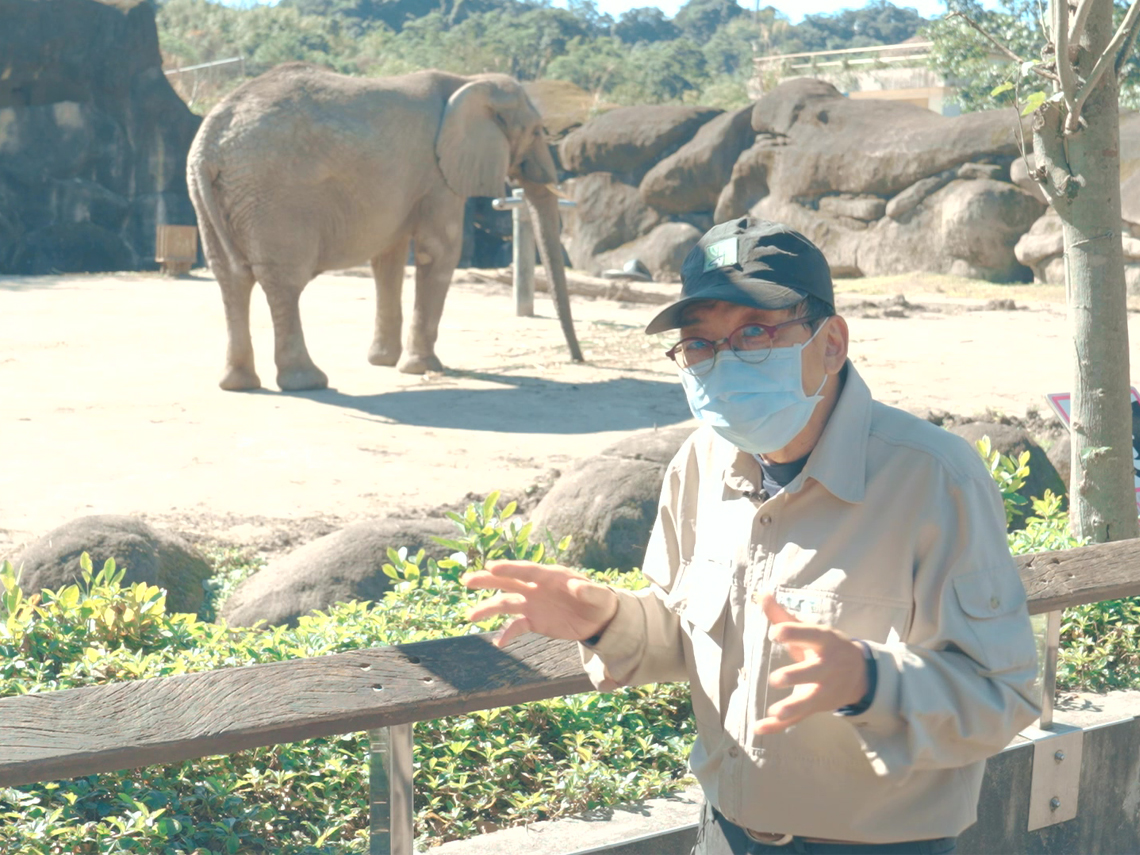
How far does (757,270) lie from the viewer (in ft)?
6.07

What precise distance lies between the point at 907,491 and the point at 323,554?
11.0 ft

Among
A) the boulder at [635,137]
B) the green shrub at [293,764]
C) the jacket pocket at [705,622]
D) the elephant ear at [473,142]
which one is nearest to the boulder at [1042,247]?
the boulder at [635,137]

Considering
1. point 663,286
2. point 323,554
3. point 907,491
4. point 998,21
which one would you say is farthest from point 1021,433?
point 663,286

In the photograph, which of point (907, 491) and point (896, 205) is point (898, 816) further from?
point (896, 205)

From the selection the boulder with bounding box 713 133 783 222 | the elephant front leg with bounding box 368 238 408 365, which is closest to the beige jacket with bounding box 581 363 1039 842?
the elephant front leg with bounding box 368 238 408 365

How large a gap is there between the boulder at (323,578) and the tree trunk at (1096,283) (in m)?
2.38

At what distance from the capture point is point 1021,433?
6438 mm

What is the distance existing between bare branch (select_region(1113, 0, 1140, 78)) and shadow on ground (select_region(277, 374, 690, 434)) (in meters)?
5.16

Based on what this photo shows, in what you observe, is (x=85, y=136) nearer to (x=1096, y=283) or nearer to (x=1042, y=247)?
(x=1042, y=247)

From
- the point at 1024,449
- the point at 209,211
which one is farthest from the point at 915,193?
the point at 1024,449

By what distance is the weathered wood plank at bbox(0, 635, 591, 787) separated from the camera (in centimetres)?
197

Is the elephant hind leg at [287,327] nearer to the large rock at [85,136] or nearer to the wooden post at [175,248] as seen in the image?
the wooden post at [175,248]

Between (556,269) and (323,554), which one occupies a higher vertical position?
(556,269)

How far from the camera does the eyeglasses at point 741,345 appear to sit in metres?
1.90
